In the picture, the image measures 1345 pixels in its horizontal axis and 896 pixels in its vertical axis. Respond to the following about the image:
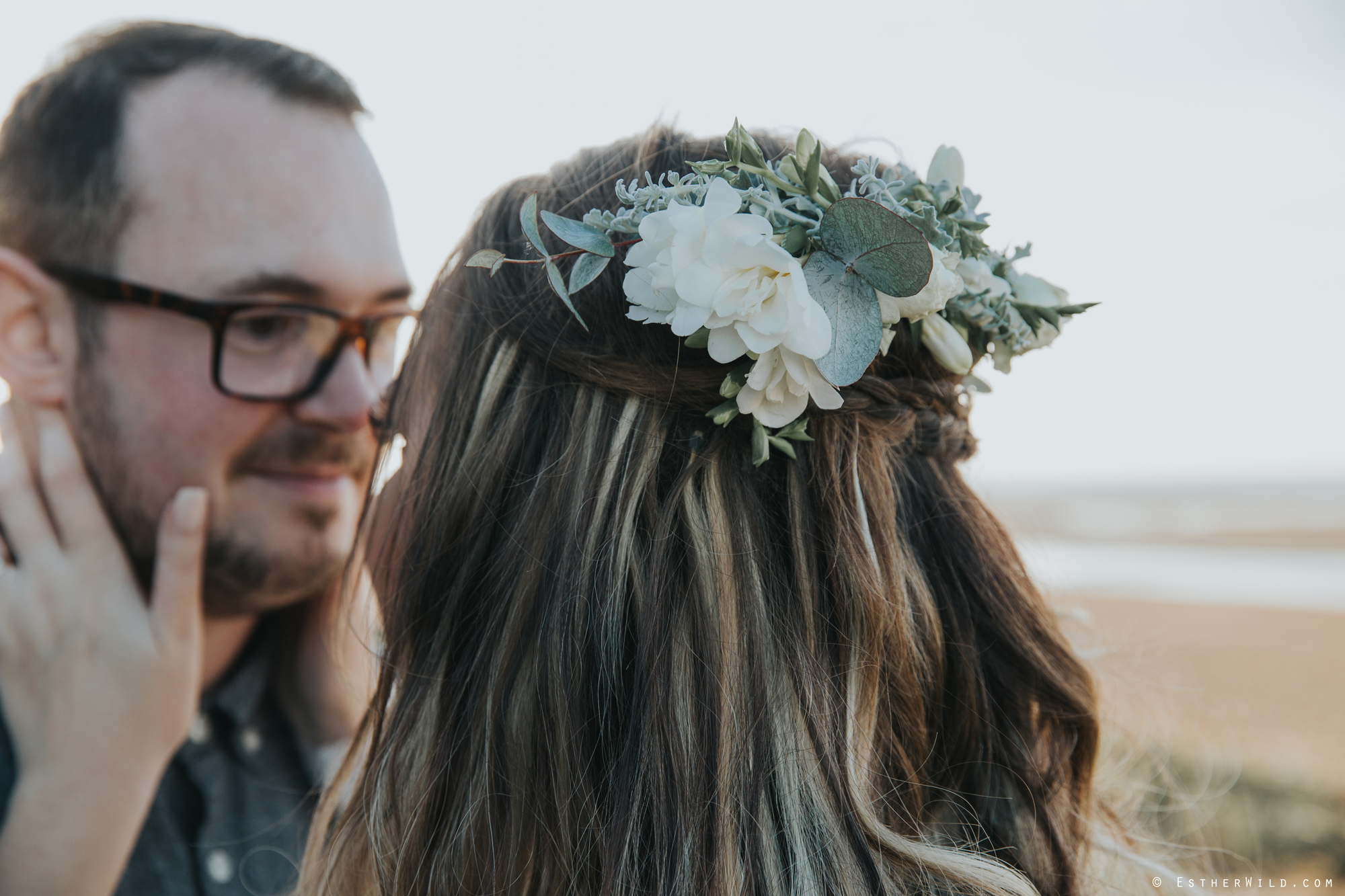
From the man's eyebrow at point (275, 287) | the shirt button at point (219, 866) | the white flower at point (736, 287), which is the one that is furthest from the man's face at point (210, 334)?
the white flower at point (736, 287)

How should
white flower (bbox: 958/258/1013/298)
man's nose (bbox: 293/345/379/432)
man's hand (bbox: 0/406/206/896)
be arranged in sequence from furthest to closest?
man's nose (bbox: 293/345/379/432) < man's hand (bbox: 0/406/206/896) < white flower (bbox: 958/258/1013/298)

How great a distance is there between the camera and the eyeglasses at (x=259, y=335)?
1.95 metres

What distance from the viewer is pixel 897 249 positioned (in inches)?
39.7

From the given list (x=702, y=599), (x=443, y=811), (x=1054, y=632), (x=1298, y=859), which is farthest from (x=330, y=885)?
(x=1298, y=859)

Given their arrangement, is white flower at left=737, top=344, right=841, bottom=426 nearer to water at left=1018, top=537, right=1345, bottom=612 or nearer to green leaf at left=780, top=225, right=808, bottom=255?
green leaf at left=780, top=225, right=808, bottom=255

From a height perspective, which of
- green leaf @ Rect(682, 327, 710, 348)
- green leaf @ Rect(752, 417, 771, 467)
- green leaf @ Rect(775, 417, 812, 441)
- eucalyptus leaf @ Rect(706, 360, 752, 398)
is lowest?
green leaf @ Rect(752, 417, 771, 467)

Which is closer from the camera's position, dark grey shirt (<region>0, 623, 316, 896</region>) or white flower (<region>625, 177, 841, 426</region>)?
white flower (<region>625, 177, 841, 426</region>)

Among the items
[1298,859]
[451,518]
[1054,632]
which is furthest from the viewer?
[1298,859]

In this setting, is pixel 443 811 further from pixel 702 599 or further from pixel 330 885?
pixel 702 599

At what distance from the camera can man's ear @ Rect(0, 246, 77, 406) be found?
2002mm

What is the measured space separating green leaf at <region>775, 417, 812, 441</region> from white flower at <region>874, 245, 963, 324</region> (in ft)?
0.59

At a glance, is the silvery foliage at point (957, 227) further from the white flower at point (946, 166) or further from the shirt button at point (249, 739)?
the shirt button at point (249, 739)

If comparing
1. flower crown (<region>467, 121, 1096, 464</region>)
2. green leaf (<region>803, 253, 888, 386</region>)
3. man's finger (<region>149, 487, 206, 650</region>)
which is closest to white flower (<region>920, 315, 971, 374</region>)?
flower crown (<region>467, 121, 1096, 464</region>)

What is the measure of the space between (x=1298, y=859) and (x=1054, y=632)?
3.60m
